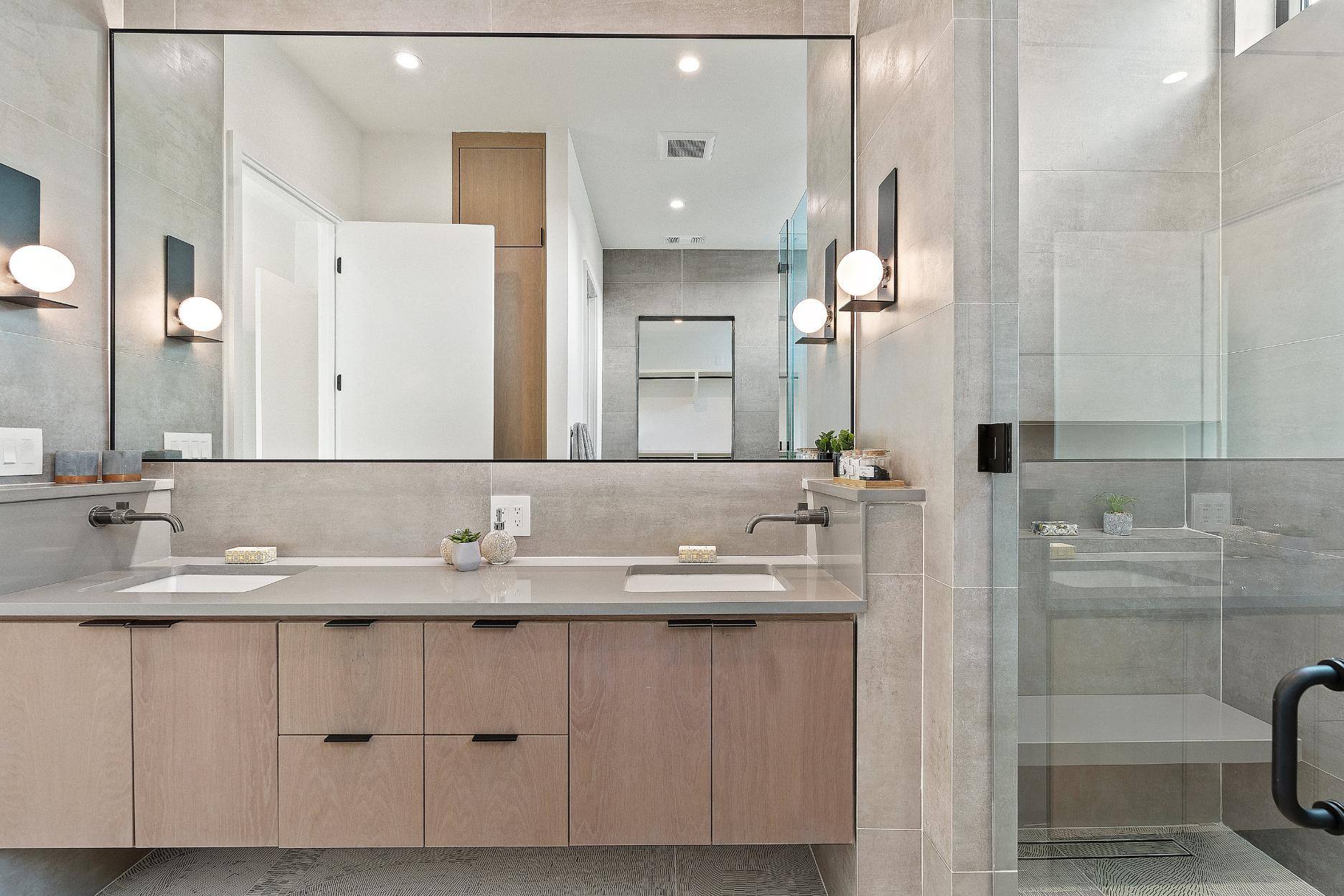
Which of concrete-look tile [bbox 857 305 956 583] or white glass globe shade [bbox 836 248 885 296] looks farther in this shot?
white glass globe shade [bbox 836 248 885 296]

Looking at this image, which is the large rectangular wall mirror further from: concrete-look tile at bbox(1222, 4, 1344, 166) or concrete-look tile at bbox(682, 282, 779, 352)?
concrete-look tile at bbox(1222, 4, 1344, 166)

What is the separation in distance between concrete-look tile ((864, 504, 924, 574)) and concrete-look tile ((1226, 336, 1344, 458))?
0.73 metres

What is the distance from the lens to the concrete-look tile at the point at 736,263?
6.88ft

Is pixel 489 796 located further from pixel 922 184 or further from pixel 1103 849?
pixel 922 184

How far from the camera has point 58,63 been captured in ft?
6.09

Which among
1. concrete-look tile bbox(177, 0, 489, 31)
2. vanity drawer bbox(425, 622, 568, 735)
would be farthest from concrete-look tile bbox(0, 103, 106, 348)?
vanity drawer bbox(425, 622, 568, 735)

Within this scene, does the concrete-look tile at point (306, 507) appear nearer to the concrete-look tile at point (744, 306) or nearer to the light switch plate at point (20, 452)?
the light switch plate at point (20, 452)

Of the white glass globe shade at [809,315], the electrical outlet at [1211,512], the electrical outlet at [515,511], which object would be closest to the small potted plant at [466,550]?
the electrical outlet at [515,511]

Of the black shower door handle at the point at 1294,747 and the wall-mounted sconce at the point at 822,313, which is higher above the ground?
the wall-mounted sconce at the point at 822,313

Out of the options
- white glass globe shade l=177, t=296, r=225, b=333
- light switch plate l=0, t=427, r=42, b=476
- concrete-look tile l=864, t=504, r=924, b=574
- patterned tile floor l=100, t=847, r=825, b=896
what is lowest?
patterned tile floor l=100, t=847, r=825, b=896

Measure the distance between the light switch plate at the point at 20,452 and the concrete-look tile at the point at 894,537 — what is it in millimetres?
2125

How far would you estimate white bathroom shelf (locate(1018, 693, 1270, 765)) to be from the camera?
855 millimetres

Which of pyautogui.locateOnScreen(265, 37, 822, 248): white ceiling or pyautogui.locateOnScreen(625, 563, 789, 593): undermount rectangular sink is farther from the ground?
pyautogui.locateOnScreen(265, 37, 822, 248): white ceiling

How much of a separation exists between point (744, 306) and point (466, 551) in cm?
112
